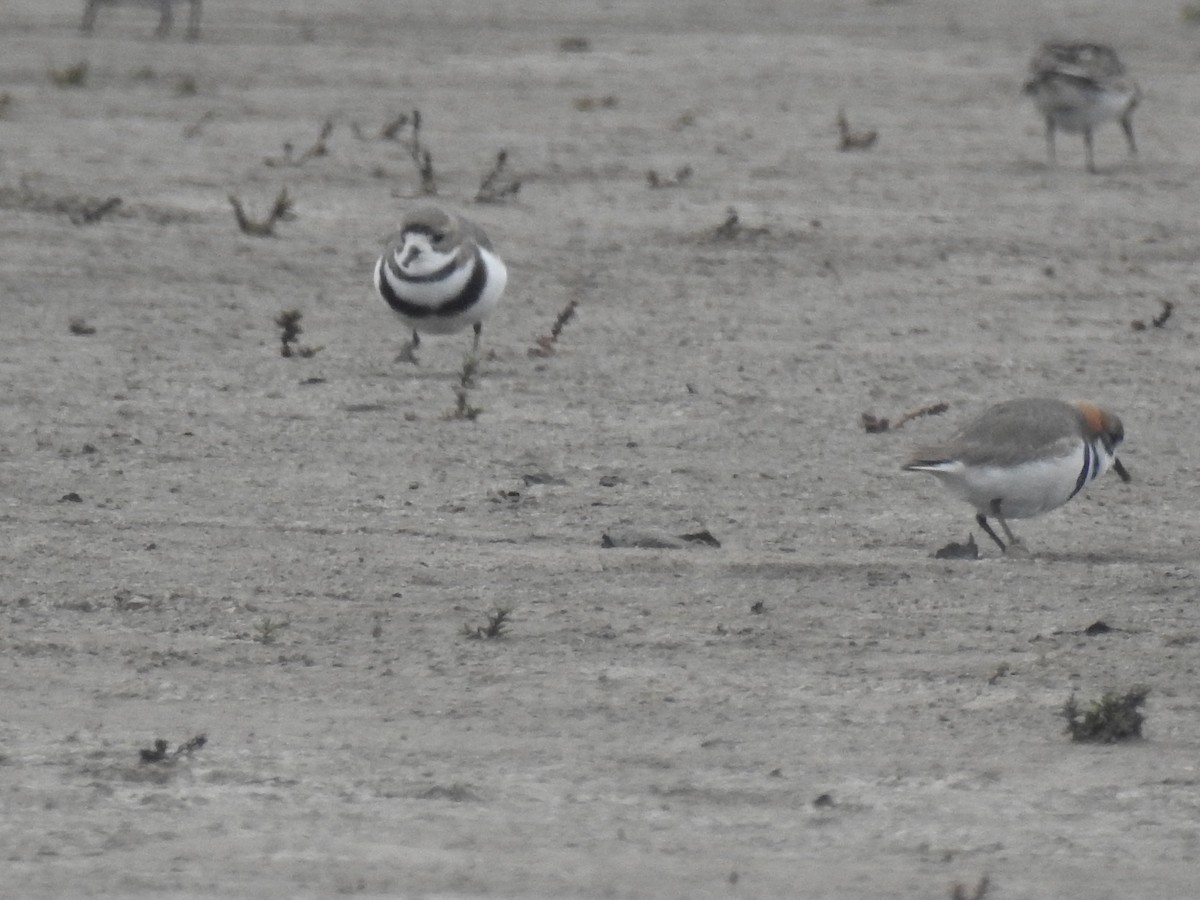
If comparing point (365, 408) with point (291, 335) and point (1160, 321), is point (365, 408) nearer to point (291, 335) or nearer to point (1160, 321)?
point (291, 335)

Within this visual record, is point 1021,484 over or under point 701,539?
over

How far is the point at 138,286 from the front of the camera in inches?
443

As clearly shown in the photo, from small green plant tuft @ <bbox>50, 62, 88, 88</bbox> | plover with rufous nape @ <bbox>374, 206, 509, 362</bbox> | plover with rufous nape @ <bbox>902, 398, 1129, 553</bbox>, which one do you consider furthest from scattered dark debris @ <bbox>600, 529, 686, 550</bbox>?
small green plant tuft @ <bbox>50, 62, 88, 88</bbox>

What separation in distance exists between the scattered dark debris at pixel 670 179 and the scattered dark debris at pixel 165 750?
8818 mm

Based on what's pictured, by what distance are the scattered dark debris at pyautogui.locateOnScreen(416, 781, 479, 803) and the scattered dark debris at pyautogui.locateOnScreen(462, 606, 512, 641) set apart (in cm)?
104

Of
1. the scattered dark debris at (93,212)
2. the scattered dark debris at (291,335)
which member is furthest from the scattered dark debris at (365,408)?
the scattered dark debris at (93,212)

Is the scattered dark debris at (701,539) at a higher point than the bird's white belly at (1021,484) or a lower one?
lower

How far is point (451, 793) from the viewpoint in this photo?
5.30 meters

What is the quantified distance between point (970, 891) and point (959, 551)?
2.74 m

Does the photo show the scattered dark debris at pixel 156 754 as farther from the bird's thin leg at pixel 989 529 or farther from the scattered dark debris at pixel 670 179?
the scattered dark debris at pixel 670 179

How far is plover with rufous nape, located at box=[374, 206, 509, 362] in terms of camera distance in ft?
32.2

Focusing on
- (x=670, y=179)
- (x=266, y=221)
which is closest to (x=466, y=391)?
(x=266, y=221)

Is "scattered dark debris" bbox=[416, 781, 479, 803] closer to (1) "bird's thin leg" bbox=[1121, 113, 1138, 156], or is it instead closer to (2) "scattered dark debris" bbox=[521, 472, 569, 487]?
(2) "scattered dark debris" bbox=[521, 472, 569, 487]

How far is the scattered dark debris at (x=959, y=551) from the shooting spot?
738 centimetres
